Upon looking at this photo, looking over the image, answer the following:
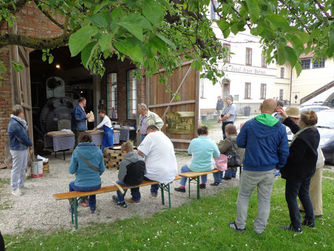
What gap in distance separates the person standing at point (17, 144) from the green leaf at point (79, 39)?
479cm

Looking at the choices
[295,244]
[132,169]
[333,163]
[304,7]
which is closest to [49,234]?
[132,169]

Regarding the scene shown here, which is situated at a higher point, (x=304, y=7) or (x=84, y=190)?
(x=304, y=7)

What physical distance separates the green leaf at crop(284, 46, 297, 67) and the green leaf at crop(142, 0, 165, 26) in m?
0.70

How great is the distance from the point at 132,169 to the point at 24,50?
549 centimetres

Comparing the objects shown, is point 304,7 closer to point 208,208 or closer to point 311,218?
point 311,218

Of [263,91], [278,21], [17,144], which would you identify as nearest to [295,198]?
[278,21]

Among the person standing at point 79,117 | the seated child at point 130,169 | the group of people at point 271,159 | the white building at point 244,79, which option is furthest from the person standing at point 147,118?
the white building at point 244,79

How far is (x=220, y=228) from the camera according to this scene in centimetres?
389

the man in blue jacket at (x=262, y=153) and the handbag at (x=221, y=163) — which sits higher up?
the man in blue jacket at (x=262, y=153)

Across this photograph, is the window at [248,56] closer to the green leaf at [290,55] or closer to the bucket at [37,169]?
the bucket at [37,169]

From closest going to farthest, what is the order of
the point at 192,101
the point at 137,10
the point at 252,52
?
the point at 137,10 < the point at 192,101 < the point at 252,52

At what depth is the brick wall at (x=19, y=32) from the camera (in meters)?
7.24

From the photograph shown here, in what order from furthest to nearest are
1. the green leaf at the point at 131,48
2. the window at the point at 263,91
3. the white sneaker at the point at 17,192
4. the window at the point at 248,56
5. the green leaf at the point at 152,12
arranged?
the window at the point at 263,91, the window at the point at 248,56, the white sneaker at the point at 17,192, the green leaf at the point at 152,12, the green leaf at the point at 131,48

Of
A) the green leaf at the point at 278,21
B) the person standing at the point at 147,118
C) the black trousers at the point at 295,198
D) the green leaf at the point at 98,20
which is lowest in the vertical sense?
the black trousers at the point at 295,198
